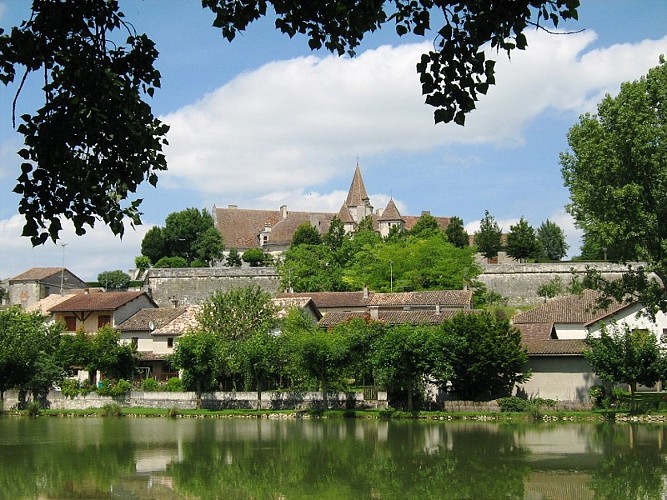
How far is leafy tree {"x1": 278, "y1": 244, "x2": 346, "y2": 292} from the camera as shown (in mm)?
72062

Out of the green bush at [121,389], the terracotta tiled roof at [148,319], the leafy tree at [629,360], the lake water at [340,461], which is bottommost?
the lake water at [340,461]

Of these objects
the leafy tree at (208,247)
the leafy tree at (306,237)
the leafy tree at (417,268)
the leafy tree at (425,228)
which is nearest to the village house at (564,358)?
the leafy tree at (417,268)

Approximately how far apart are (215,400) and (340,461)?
19.8 m

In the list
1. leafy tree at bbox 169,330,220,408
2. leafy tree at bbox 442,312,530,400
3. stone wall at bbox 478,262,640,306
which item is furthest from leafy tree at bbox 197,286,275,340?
stone wall at bbox 478,262,640,306

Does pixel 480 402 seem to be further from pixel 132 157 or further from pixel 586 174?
pixel 132 157

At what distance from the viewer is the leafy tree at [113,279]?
9331 cm

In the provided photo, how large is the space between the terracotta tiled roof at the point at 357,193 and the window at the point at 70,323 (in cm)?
5334

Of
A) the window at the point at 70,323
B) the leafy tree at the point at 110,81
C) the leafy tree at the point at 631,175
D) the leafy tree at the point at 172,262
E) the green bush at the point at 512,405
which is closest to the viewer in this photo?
the leafy tree at the point at 110,81

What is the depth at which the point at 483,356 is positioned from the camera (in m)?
35.8

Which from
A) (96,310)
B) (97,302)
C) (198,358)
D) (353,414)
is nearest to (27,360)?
(198,358)

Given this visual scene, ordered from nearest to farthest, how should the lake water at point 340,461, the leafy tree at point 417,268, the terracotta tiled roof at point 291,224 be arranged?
1. the lake water at point 340,461
2. the leafy tree at point 417,268
3. the terracotta tiled roof at point 291,224

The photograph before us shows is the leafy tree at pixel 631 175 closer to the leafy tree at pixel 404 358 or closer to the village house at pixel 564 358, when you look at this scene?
the village house at pixel 564 358

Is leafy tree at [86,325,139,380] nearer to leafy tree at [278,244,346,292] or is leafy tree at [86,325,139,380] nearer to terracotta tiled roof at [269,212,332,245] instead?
leafy tree at [278,244,346,292]

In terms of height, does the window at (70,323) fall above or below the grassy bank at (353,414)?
above
